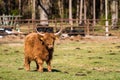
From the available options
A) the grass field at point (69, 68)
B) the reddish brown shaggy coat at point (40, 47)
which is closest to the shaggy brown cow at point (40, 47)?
the reddish brown shaggy coat at point (40, 47)

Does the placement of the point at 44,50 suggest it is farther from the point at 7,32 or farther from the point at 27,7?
the point at 27,7

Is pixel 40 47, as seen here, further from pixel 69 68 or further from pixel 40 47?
pixel 69 68

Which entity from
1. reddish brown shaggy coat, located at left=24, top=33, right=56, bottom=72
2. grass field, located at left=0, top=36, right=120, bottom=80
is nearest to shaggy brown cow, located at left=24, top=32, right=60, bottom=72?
reddish brown shaggy coat, located at left=24, top=33, right=56, bottom=72

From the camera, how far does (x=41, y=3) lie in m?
43.8

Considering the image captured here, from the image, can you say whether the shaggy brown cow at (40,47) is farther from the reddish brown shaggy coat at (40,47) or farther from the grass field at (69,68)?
the grass field at (69,68)

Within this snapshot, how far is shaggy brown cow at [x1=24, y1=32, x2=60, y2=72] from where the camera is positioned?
46.2 feet

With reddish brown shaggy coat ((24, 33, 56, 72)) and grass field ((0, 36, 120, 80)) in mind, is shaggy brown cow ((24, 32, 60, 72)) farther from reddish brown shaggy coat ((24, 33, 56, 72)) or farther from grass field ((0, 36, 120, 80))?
grass field ((0, 36, 120, 80))

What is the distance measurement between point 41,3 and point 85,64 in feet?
84.2

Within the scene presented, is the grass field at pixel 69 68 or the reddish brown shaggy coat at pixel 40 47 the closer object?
the grass field at pixel 69 68

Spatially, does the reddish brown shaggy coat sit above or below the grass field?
above

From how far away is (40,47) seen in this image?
47.4 ft

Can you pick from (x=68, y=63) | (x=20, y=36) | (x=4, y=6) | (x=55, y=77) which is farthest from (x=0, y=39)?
(x=4, y=6)

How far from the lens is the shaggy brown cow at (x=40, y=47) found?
14086 mm

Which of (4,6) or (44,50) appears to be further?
(4,6)
